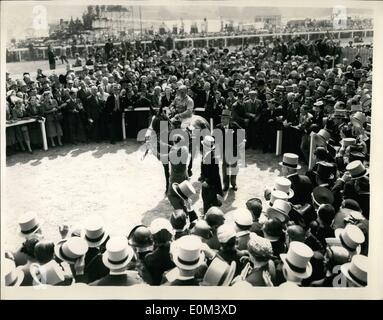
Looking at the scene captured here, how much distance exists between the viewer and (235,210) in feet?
21.7

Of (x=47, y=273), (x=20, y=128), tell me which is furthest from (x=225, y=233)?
(x=20, y=128)

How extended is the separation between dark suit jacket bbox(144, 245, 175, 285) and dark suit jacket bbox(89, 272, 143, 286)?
199 mm

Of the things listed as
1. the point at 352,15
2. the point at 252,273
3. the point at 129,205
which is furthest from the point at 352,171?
the point at 129,205

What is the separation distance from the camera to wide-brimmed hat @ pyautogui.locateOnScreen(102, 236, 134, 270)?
4.62 m

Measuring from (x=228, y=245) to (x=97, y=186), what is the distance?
16.3 feet

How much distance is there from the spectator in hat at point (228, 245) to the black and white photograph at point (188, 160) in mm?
17

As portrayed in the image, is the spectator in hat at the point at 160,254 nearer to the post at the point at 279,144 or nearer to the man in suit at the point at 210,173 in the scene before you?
the man in suit at the point at 210,173

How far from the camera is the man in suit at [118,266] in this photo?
4.62m

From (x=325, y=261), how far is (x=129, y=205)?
4351mm

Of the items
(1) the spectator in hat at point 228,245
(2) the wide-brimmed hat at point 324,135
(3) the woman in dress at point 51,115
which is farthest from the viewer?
(3) the woman in dress at point 51,115

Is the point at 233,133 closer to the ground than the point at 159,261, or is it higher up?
higher up

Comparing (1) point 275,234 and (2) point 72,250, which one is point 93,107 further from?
(1) point 275,234

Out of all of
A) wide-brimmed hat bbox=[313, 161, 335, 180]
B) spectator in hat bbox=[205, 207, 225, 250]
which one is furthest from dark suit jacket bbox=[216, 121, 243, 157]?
spectator in hat bbox=[205, 207, 225, 250]

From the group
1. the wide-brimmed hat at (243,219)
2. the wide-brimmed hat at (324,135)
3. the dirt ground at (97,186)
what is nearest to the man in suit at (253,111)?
the dirt ground at (97,186)
